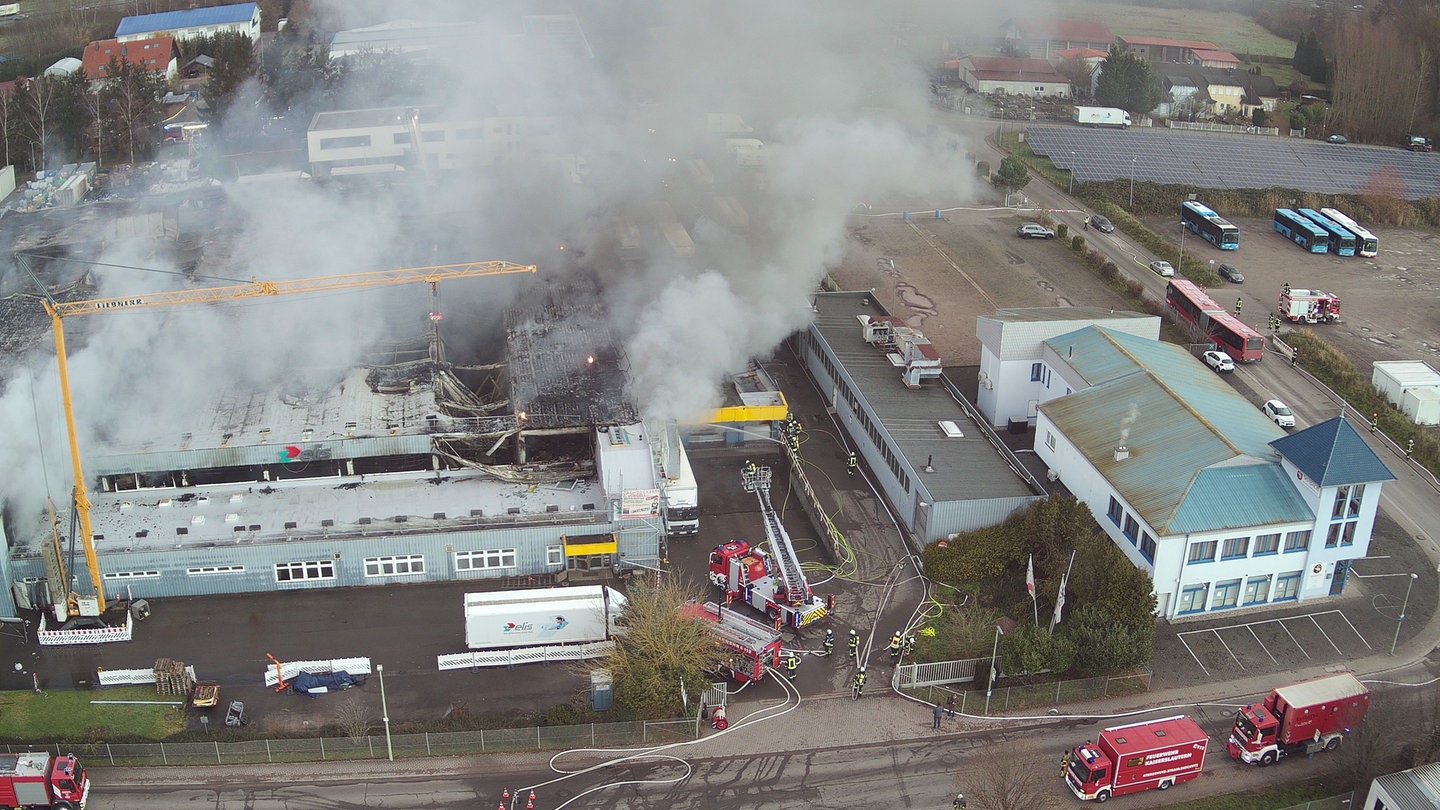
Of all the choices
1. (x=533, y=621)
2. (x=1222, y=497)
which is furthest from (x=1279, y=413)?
(x=533, y=621)

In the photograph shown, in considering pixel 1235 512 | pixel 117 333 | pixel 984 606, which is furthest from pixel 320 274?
pixel 1235 512

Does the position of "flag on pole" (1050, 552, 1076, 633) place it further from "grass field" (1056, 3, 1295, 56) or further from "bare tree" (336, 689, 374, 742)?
"grass field" (1056, 3, 1295, 56)

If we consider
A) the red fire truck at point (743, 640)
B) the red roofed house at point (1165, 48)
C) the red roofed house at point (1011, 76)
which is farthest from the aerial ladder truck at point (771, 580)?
the red roofed house at point (1165, 48)

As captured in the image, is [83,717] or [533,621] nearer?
[83,717]

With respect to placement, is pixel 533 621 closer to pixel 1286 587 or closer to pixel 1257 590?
pixel 1257 590

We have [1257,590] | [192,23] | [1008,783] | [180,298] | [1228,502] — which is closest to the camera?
A: [1008,783]
